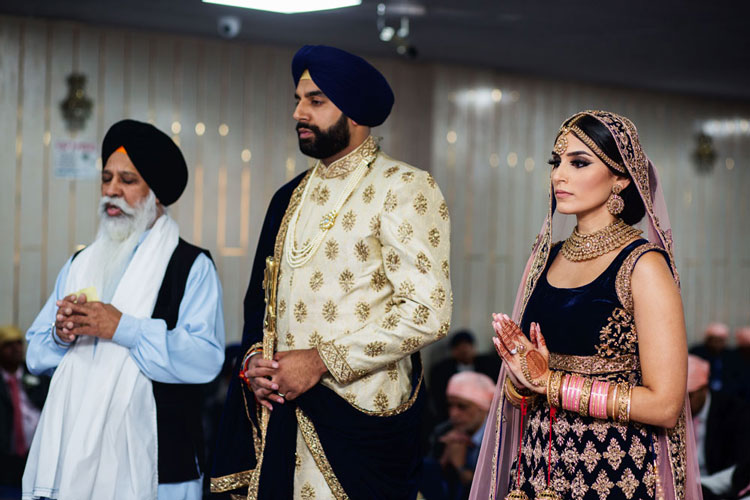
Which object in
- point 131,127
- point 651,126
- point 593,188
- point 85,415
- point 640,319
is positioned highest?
point 651,126

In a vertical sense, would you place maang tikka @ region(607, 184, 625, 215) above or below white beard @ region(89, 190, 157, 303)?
above

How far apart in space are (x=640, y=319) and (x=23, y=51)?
5.50m

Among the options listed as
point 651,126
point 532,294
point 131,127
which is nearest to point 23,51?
point 131,127

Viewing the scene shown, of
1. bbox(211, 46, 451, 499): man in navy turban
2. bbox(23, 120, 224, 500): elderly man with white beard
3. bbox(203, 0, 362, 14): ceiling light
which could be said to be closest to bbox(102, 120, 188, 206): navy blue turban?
bbox(23, 120, 224, 500): elderly man with white beard

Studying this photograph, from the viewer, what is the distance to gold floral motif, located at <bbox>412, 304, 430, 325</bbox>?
2385 millimetres

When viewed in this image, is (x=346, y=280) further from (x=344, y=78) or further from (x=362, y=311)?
(x=344, y=78)

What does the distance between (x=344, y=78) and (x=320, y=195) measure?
1.18 feet

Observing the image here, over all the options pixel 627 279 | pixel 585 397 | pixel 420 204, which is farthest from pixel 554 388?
pixel 420 204

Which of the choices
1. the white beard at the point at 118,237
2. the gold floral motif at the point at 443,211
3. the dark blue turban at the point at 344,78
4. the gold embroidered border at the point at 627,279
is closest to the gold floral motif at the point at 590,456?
the gold embroidered border at the point at 627,279

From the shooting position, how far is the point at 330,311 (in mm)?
2508

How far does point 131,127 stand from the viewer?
9.94ft

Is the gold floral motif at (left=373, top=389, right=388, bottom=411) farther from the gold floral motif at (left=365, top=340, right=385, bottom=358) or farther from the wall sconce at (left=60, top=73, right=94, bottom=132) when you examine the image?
the wall sconce at (left=60, top=73, right=94, bottom=132)

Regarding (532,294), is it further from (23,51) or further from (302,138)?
(23,51)

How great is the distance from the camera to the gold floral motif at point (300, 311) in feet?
8.36
